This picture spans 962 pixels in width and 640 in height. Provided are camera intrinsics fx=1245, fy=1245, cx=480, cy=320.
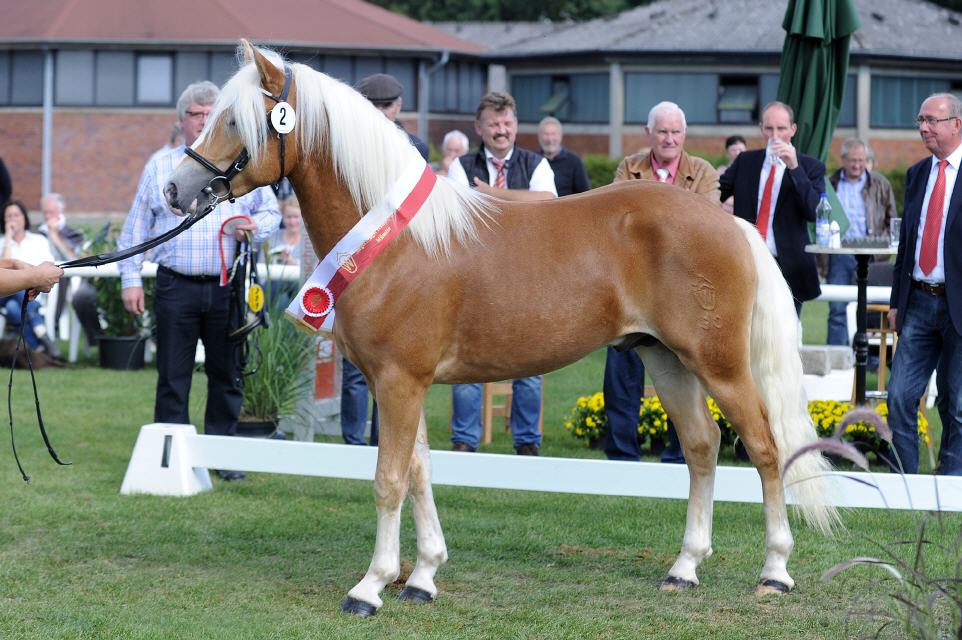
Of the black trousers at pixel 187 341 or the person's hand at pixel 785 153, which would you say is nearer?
the black trousers at pixel 187 341

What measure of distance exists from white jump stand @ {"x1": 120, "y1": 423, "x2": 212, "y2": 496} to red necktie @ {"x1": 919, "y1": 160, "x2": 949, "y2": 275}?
443cm

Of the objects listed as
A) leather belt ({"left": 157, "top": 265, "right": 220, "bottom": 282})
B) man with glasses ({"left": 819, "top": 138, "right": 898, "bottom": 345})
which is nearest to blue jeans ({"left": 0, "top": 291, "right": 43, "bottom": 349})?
leather belt ({"left": 157, "top": 265, "right": 220, "bottom": 282})

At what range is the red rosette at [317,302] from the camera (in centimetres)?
546

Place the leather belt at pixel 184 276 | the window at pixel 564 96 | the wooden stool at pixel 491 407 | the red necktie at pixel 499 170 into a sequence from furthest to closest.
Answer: the window at pixel 564 96 < the wooden stool at pixel 491 407 < the red necktie at pixel 499 170 < the leather belt at pixel 184 276

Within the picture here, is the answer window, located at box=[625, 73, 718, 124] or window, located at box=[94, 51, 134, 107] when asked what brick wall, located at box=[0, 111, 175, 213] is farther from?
window, located at box=[625, 73, 718, 124]

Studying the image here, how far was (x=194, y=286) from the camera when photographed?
7.82m

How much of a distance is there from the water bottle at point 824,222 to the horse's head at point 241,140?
4.05 m

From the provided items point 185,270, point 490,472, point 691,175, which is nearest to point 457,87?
point 691,175

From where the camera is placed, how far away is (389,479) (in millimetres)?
5441

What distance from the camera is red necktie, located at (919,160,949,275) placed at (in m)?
7.14

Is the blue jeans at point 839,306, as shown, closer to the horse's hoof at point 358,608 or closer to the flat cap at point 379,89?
the flat cap at point 379,89

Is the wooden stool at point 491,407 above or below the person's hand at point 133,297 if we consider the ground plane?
below

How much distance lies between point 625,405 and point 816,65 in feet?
9.99

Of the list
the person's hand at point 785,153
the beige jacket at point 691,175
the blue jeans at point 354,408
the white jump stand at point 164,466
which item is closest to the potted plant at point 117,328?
the blue jeans at point 354,408
